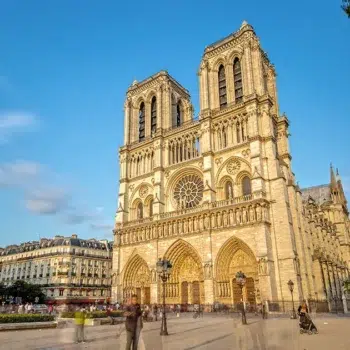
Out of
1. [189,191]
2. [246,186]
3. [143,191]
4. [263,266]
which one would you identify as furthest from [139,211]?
[263,266]

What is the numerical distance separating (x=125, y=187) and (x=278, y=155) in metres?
17.2

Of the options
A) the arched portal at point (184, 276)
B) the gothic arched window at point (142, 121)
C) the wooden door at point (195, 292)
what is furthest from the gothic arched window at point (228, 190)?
the gothic arched window at point (142, 121)

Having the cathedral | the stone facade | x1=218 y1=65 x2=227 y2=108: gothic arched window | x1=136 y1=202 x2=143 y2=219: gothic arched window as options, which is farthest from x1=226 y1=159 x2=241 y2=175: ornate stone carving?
the stone facade

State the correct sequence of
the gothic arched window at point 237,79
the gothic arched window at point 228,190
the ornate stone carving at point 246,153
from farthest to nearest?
the gothic arched window at point 237,79
the gothic arched window at point 228,190
the ornate stone carving at point 246,153

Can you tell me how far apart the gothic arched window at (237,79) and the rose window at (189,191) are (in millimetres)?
9188

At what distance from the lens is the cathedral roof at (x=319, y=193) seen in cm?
5438

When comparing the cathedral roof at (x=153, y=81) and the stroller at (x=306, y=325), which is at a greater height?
the cathedral roof at (x=153, y=81)

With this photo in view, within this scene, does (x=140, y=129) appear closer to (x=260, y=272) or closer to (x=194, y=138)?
(x=194, y=138)

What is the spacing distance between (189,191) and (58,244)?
2715cm

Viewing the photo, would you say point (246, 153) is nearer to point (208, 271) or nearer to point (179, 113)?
point (208, 271)

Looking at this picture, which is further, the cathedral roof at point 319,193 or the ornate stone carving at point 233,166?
the cathedral roof at point 319,193

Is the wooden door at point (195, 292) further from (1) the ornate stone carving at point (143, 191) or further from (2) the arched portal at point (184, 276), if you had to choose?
(1) the ornate stone carving at point (143, 191)

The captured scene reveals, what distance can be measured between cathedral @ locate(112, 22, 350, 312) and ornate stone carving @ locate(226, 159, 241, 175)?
0.43ft

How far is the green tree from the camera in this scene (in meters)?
46.1
